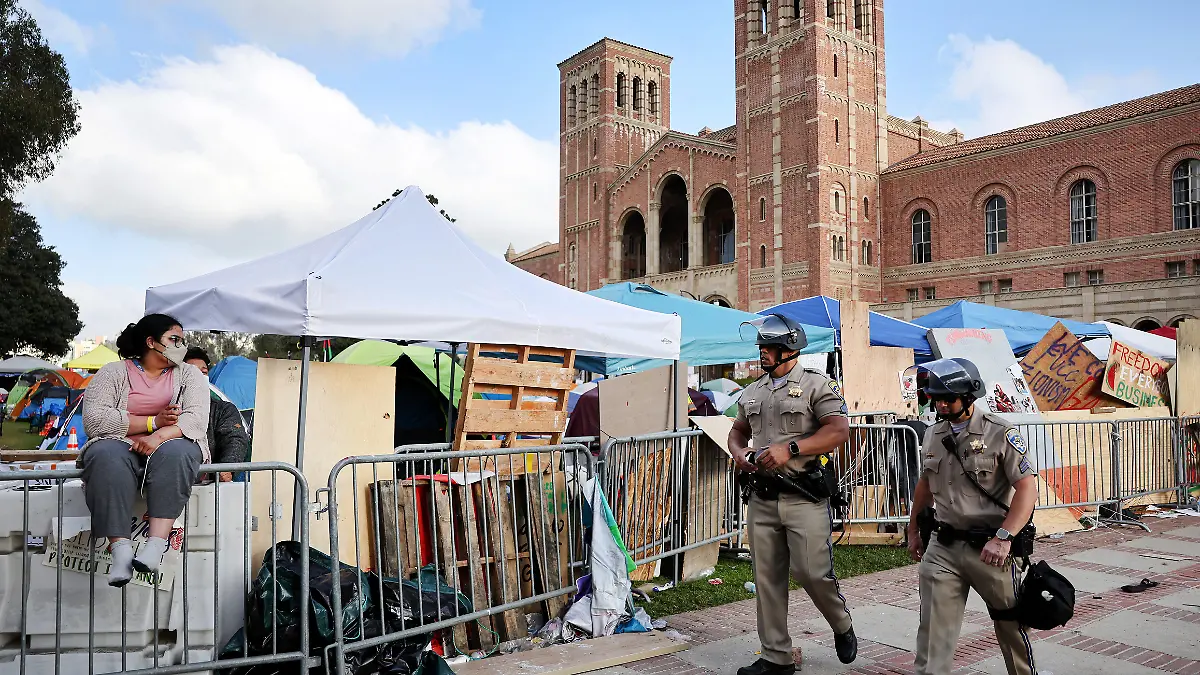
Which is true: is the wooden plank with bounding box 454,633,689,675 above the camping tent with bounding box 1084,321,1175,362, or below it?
below

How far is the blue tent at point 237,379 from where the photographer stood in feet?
52.5

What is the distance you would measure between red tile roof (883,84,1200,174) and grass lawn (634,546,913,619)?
31163 millimetres

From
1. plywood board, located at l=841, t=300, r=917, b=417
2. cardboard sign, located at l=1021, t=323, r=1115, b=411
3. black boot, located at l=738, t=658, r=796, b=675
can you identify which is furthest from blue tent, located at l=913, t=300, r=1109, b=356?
black boot, located at l=738, t=658, r=796, b=675

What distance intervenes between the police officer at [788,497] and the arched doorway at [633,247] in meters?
45.7

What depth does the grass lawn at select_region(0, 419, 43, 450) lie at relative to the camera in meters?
21.6

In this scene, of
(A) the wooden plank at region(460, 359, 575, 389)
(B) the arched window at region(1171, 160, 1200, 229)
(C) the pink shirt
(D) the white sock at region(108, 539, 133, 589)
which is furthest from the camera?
(B) the arched window at region(1171, 160, 1200, 229)

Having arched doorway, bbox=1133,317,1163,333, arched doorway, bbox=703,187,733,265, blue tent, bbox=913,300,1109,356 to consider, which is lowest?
blue tent, bbox=913,300,1109,356

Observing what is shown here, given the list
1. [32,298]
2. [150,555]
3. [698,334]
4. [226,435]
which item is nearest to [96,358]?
[32,298]

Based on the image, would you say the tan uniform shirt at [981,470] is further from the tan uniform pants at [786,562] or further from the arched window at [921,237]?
the arched window at [921,237]

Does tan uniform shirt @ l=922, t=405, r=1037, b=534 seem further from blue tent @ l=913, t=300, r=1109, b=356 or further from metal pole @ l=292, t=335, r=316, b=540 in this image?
blue tent @ l=913, t=300, r=1109, b=356

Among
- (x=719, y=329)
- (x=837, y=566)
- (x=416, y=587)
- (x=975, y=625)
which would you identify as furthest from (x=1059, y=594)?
(x=719, y=329)

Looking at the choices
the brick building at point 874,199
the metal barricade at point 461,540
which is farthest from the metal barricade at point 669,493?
the brick building at point 874,199

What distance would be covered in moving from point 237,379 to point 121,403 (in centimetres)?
1347

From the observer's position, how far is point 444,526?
5285mm
